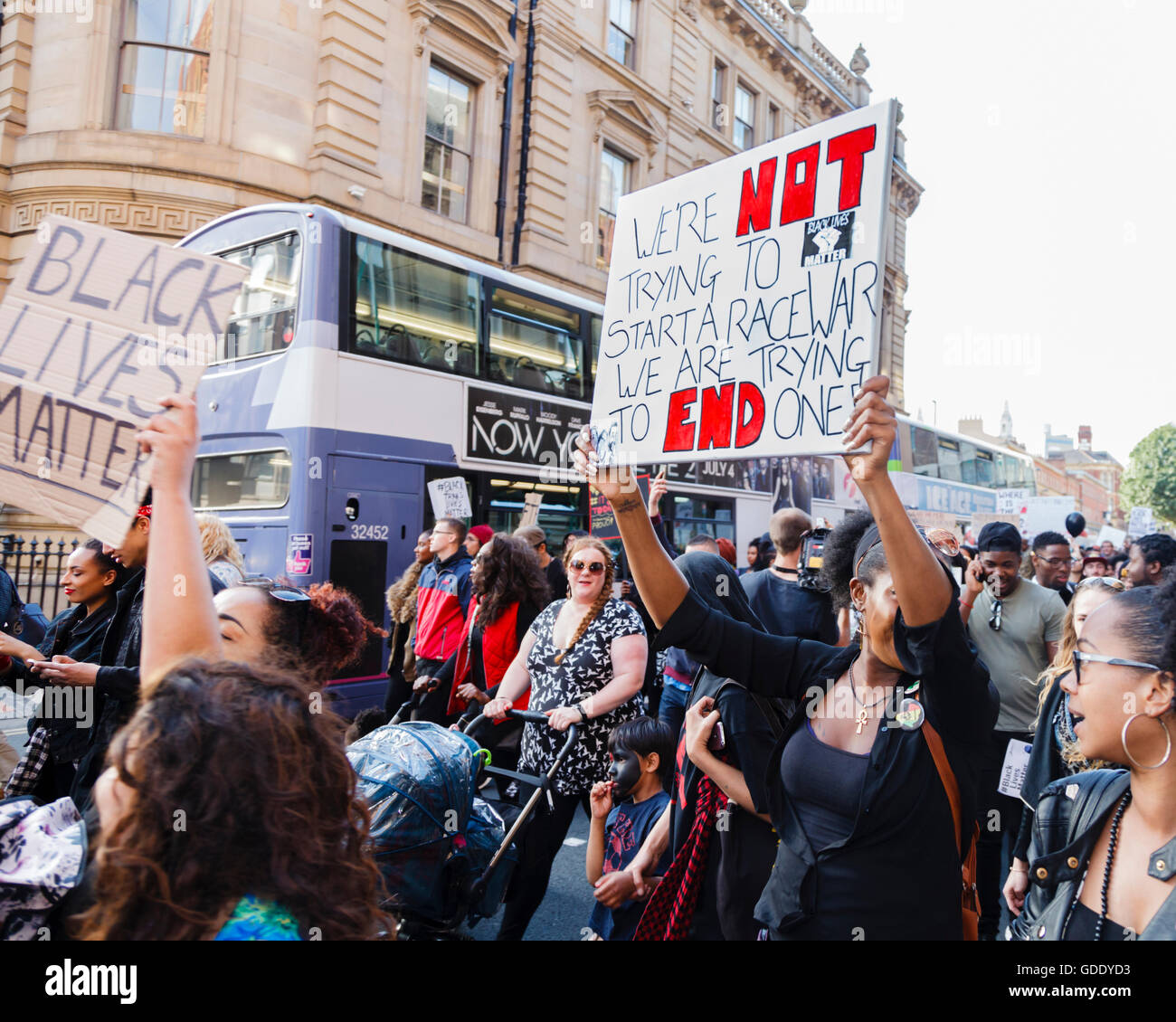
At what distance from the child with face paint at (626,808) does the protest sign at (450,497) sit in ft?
15.1

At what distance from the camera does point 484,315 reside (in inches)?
339

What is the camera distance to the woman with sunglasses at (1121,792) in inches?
60.1

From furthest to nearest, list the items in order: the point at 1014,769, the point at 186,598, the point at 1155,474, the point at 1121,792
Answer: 1. the point at 1155,474
2. the point at 1014,769
3. the point at 1121,792
4. the point at 186,598

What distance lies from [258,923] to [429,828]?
4.74 ft

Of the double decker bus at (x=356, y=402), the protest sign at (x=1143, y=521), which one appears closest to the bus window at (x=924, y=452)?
the protest sign at (x=1143, y=521)

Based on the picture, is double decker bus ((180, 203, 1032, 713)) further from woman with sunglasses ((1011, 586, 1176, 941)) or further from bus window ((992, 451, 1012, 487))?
bus window ((992, 451, 1012, 487))

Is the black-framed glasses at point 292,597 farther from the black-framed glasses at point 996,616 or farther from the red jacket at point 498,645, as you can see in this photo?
the black-framed glasses at point 996,616

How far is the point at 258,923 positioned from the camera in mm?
1129

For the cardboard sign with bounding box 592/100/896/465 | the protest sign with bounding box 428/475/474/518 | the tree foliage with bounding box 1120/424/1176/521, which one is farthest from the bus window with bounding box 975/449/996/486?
the tree foliage with bounding box 1120/424/1176/521

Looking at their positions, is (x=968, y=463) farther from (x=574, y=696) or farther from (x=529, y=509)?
(x=574, y=696)

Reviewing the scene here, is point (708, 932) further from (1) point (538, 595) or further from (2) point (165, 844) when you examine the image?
(1) point (538, 595)

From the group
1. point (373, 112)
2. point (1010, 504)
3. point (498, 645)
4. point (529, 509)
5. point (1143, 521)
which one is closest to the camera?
point (498, 645)

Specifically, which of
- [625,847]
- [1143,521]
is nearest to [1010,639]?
[625,847]
